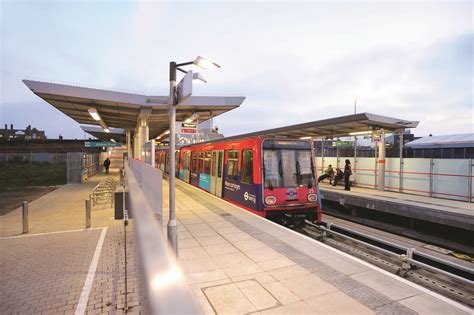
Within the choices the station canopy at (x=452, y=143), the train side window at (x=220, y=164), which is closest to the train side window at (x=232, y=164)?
the train side window at (x=220, y=164)

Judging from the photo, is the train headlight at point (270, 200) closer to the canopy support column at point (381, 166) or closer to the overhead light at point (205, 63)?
the overhead light at point (205, 63)

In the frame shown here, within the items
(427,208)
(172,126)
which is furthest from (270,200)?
(427,208)

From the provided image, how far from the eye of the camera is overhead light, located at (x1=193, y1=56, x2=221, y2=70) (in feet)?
17.3

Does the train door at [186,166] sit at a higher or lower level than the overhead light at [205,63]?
lower

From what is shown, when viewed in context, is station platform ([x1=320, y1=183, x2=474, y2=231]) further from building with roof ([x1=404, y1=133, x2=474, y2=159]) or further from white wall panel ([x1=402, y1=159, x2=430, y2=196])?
building with roof ([x1=404, y1=133, x2=474, y2=159])

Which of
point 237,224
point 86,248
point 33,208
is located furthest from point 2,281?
point 33,208

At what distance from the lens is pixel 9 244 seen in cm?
727

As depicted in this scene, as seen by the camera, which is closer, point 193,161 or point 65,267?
point 65,267

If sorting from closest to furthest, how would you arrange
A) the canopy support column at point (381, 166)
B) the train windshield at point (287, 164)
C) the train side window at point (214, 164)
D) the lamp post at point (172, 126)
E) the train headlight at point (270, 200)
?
the lamp post at point (172, 126) → the train headlight at point (270, 200) → the train windshield at point (287, 164) → the train side window at point (214, 164) → the canopy support column at point (381, 166)

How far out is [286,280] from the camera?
4426mm

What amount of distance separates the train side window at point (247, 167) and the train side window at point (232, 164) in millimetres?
527

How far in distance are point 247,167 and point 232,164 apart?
1411 mm

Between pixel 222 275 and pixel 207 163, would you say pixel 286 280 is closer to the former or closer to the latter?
pixel 222 275

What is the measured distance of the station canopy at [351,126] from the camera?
1070 centimetres
